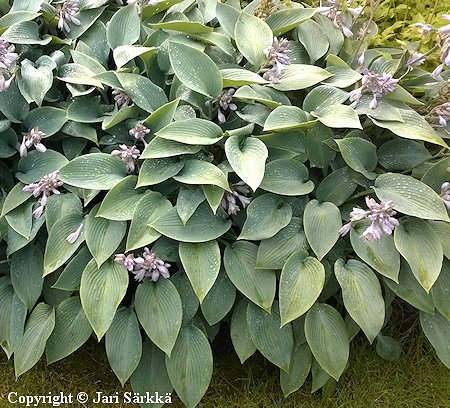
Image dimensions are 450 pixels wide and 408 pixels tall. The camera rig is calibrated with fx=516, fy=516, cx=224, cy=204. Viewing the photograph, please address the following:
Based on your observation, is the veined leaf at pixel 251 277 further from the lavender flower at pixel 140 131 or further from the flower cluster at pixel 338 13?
the flower cluster at pixel 338 13

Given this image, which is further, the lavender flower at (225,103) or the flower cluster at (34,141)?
the lavender flower at (225,103)

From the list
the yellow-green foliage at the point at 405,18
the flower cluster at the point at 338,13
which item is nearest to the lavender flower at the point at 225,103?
the flower cluster at the point at 338,13

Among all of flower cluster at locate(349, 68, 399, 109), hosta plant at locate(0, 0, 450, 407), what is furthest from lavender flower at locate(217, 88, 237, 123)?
flower cluster at locate(349, 68, 399, 109)

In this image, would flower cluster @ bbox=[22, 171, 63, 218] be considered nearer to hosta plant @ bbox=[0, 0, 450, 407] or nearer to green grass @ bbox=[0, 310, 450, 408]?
hosta plant @ bbox=[0, 0, 450, 407]

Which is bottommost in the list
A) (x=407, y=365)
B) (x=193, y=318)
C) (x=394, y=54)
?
(x=407, y=365)

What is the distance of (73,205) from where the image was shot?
2068mm

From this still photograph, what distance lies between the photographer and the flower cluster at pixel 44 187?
6.39 ft

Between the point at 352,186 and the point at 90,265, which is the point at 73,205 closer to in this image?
the point at 90,265

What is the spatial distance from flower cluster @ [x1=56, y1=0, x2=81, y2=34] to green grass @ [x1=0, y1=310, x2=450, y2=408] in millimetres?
1532

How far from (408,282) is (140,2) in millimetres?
1697

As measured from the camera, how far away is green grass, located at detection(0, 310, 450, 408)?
2232 millimetres

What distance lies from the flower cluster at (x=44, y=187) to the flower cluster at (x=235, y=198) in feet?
2.07

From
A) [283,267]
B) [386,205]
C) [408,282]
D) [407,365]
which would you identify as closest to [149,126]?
[283,267]

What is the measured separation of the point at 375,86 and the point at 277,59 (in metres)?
0.40
